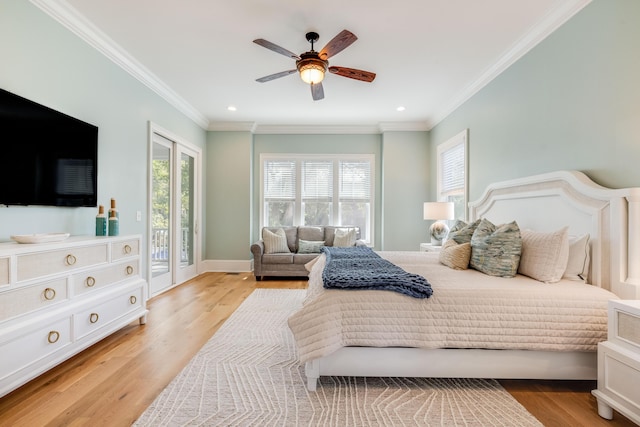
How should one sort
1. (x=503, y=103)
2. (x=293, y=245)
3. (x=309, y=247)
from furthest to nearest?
1. (x=293, y=245)
2. (x=309, y=247)
3. (x=503, y=103)

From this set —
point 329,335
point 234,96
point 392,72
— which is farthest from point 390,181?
point 329,335

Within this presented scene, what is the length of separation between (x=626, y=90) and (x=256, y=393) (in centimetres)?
299

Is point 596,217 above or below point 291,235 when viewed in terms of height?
above

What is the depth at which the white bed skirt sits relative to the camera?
5.92 feet

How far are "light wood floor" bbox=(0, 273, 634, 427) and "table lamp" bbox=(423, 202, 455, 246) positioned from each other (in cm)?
252

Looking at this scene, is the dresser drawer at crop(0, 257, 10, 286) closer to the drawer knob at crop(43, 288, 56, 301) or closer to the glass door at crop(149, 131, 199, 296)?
the drawer knob at crop(43, 288, 56, 301)

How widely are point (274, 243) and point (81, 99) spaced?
3.15 meters

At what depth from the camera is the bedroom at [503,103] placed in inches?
77.9

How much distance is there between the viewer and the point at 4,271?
63.7 inches

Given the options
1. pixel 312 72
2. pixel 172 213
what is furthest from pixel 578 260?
pixel 172 213

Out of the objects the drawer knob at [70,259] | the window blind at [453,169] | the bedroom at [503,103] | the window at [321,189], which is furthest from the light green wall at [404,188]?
the drawer knob at [70,259]

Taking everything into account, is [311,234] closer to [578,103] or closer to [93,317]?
[93,317]

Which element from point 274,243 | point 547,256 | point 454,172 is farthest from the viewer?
point 274,243

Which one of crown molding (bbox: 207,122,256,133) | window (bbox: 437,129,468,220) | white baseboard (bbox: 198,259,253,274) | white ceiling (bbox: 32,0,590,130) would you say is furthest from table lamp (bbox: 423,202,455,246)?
crown molding (bbox: 207,122,256,133)
